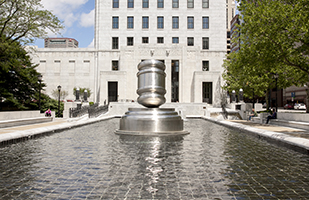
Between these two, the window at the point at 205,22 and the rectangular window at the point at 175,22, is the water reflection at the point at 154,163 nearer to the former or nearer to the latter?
the rectangular window at the point at 175,22

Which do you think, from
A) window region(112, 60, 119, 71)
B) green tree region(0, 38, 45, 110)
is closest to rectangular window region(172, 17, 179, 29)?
window region(112, 60, 119, 71)

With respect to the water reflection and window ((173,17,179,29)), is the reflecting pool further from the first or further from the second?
window ((173,17,179,29))

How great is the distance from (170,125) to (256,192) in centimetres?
866

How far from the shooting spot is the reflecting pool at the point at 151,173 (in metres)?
4.26

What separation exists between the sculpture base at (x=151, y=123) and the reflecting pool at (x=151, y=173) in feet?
13.5

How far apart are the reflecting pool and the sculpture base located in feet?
13.5

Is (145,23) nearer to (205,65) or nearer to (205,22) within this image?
(205,22)

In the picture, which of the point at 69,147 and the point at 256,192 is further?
the point at 69,147

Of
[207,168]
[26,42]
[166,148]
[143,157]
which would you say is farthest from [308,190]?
[26,42]

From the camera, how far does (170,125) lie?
42.5 feet

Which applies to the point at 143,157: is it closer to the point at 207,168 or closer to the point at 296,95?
the point at 207,168

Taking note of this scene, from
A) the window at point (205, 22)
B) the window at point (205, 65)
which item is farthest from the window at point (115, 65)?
the window at point (205, 22)

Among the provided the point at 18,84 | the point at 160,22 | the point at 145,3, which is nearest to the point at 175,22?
the point at 160,22

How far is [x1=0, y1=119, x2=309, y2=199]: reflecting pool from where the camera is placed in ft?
14.0
